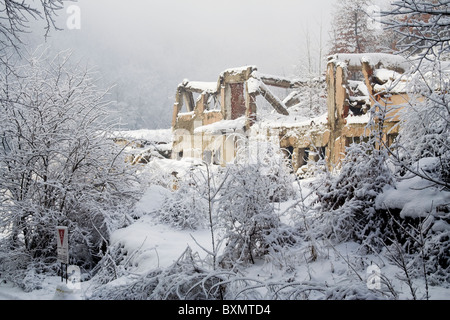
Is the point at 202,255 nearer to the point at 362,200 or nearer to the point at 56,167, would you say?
the point at 362,200

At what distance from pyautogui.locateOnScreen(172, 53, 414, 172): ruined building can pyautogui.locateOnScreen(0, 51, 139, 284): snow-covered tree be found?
3099mm

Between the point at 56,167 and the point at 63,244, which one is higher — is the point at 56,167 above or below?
above

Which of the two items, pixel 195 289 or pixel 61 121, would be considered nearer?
pixel 195 289

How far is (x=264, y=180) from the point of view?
5.62 metres

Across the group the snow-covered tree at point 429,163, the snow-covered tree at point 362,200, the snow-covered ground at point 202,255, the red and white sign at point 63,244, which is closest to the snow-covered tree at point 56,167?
the snow-covered ground at point 202,255

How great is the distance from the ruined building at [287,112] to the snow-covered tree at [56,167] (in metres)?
3.10

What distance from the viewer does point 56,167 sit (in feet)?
27.9

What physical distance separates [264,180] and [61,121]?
5274 millimetres

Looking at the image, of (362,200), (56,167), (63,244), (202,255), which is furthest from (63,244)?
(362,200)

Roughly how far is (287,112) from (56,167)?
41.3ft

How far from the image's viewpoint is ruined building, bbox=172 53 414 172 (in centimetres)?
1357

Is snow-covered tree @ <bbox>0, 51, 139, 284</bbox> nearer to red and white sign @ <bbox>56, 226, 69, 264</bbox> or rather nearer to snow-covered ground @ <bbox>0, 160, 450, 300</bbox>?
snow-covered ground @ <bbox>0, 160, 450, 300</bbox>
